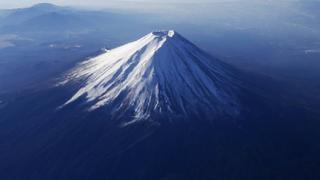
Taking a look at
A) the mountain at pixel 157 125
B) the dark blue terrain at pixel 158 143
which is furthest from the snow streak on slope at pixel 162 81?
the dark blue terrain at pixel 158 143

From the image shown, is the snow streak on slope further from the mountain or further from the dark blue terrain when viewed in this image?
the dark blue terrain

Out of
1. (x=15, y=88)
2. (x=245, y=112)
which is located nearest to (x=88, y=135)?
(x=245, y=112)

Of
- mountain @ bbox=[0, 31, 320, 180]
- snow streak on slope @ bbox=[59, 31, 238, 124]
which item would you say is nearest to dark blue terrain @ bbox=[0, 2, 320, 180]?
mountain @ bbox=[0, 31, 320, 180]

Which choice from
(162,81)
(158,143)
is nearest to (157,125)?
(158,143)

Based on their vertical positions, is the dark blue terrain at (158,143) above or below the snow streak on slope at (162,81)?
below

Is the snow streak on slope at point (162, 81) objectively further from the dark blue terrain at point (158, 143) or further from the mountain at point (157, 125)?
the dark blue terrain at point (158, 143)

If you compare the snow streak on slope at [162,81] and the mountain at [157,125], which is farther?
the snow streak on slope at [162,81]

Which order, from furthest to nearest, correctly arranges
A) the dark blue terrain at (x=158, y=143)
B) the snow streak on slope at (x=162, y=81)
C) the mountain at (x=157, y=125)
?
the snow streak on slope at (x=162, y=81) < the mountain at (x=157, y=125) < the dark blue terrain at (x=158, y=143)
